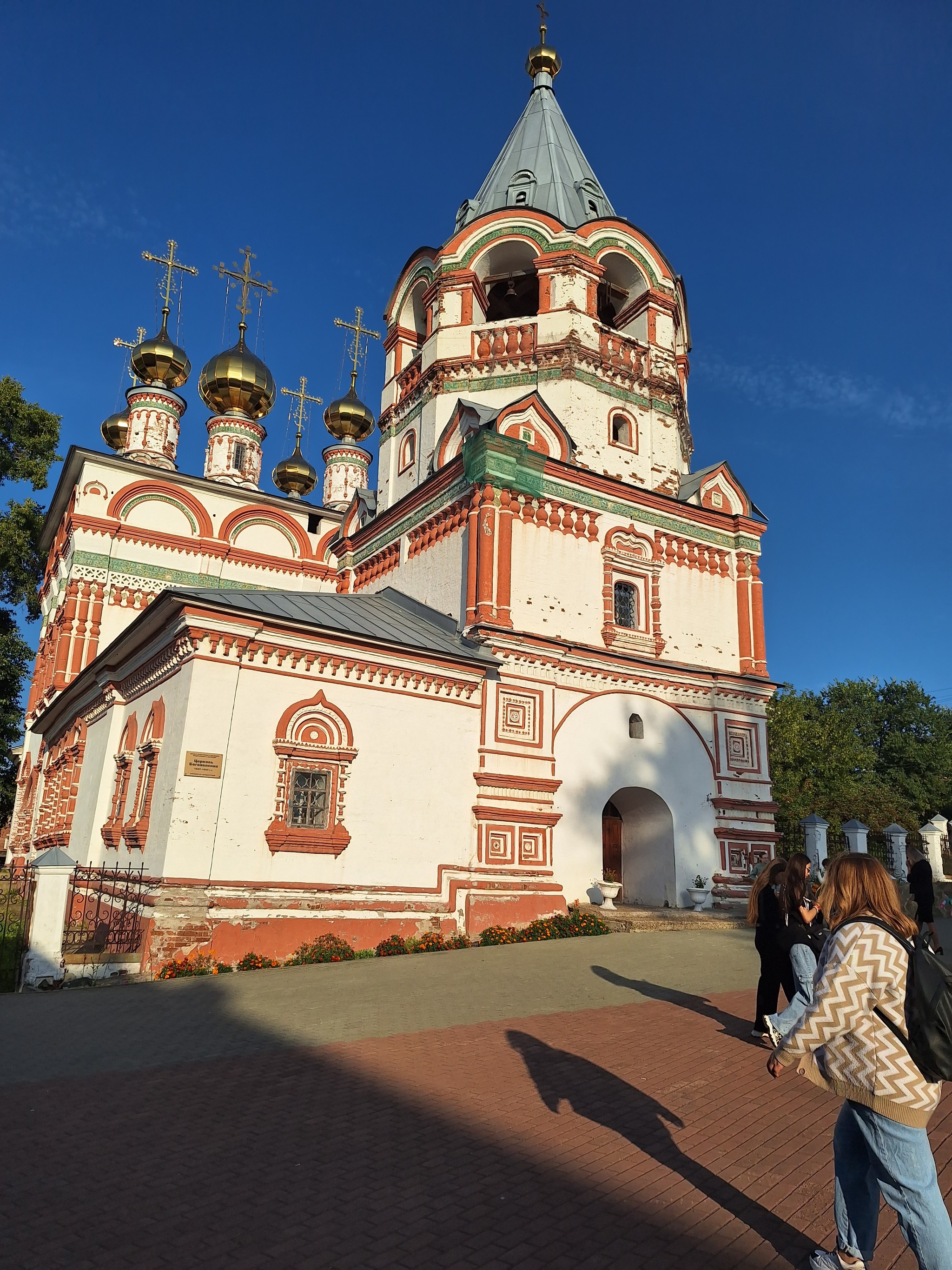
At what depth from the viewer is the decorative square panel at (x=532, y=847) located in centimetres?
1346

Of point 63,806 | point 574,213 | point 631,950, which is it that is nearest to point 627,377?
point 574,213

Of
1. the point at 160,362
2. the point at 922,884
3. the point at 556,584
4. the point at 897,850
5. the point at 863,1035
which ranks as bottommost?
the point at 863,1035

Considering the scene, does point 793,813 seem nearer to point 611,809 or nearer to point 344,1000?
point 611,809

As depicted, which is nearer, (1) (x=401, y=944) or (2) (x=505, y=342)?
(1) (x=401, y=944)

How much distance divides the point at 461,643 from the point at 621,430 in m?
6.13

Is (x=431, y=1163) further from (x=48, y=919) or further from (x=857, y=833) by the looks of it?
(x=857, y=833)

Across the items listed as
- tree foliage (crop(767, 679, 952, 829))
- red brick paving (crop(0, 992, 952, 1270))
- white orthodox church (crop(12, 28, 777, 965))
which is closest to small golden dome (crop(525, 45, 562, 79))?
white orthodox church (crop(12, 28, 777, 965))

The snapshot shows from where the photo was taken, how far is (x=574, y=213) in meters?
18.6

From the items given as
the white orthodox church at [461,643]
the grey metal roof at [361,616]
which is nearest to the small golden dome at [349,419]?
the white orthodox church at [461,643]

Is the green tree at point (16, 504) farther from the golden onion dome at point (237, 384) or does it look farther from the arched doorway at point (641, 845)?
the arched doorway at point (641, 845)

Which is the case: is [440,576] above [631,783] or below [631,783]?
above

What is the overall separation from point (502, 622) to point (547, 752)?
2.25 m

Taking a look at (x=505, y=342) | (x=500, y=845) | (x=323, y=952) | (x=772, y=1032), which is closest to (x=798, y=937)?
(x=772, y=1032)

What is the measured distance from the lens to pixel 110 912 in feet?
38.9
